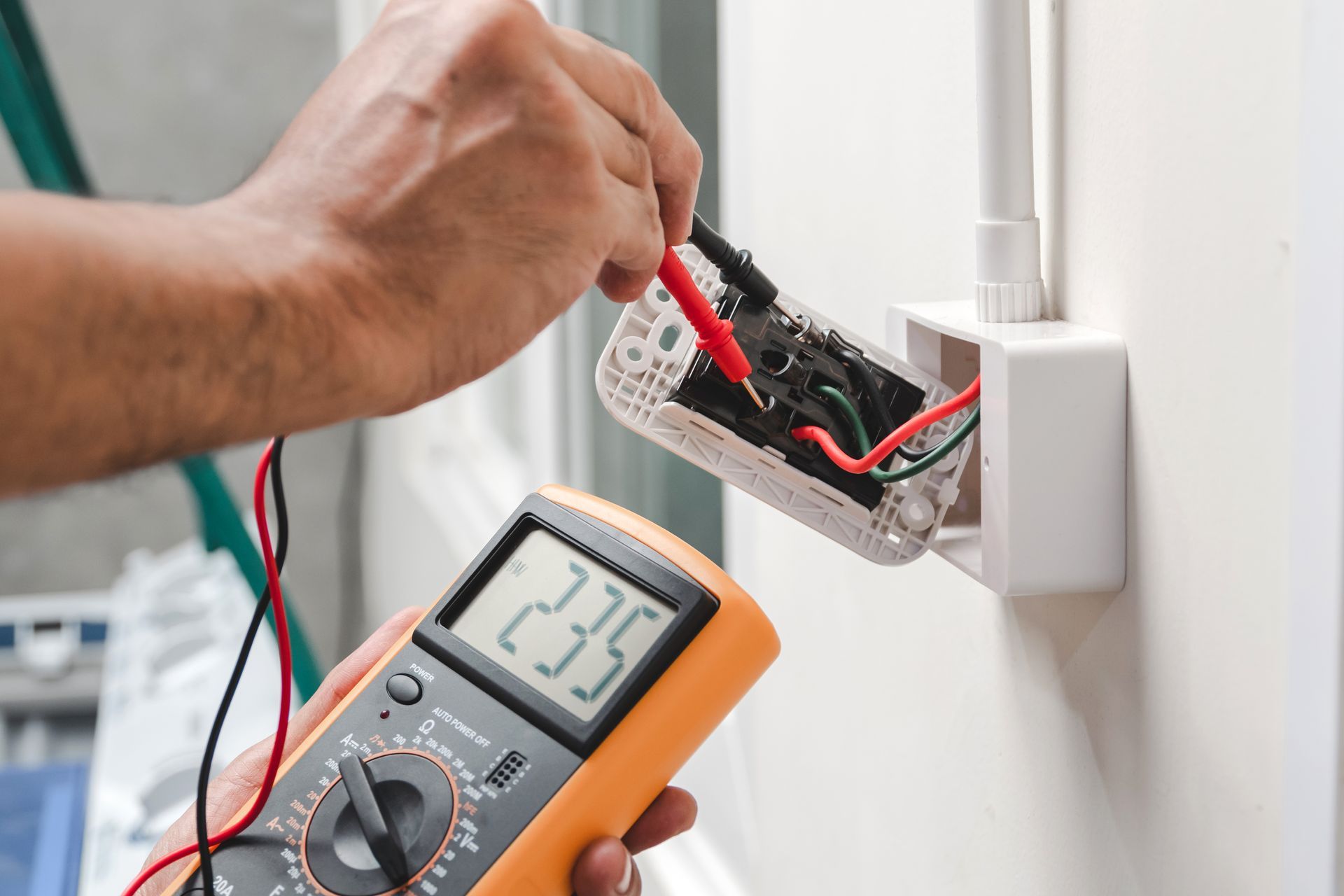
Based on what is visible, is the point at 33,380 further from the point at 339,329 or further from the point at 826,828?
the point at 826,828

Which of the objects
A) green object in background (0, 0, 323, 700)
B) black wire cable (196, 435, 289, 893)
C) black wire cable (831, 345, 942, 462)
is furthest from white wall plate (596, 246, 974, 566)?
green object in background (0, 0, 323, 700)

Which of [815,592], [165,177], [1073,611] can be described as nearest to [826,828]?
[815,592]

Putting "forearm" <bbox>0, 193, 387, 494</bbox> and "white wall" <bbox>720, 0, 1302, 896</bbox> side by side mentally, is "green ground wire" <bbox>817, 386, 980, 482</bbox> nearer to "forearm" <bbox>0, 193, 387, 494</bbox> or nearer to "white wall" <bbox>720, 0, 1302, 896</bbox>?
"white wall" <bbox>720, 0, 1302, 896</bbox>

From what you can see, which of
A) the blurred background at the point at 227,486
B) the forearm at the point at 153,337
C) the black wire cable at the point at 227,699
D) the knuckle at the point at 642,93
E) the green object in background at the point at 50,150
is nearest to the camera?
the forearm at the point at 153,337

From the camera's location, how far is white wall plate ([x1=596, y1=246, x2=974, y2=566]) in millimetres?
458

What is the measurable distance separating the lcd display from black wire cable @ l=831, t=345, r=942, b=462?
13cm

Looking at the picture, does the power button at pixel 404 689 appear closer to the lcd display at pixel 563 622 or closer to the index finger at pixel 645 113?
the lcd display at pixel 563 622

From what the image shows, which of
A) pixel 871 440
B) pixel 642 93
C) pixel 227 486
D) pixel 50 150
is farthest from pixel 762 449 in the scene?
pixel 227 486

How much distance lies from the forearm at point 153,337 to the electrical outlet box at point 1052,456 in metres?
0.21

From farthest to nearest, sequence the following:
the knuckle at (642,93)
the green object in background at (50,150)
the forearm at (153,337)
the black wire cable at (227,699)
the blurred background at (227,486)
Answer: the green object in background at (50,150), the blurred background at (227,486), the black wire cable at (227,699), the knuckle at (642,93), the forearm at (153,337)

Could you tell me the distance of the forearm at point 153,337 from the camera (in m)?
0.27

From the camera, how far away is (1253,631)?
0.33 metres

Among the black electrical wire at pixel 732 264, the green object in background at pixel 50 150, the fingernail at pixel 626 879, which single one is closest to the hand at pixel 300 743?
the fingernail at pixel 626 879

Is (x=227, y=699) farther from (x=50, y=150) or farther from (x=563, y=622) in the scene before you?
(x=50, y=150)
